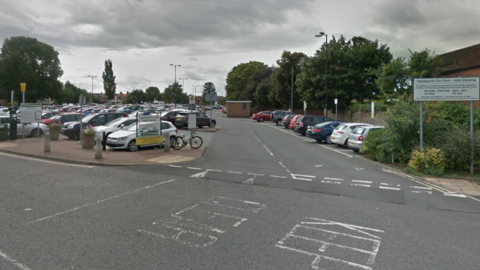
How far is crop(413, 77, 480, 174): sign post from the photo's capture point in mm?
12617

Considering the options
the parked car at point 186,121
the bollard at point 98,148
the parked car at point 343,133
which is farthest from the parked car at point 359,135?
the parked car at point 186,121

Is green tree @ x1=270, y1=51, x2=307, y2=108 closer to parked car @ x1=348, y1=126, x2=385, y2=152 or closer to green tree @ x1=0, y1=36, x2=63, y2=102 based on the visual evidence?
green tree @ x1=0, y1=36, x2=63, y2=102

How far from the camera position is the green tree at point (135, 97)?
13612 cm

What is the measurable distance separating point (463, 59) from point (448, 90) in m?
39.6

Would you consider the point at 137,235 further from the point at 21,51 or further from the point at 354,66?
the point at 21,51

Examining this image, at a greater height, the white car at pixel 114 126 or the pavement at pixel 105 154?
the white car at pixel 114 126

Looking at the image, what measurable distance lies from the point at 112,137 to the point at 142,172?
5.81 meters

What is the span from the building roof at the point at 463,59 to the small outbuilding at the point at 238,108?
108 ft

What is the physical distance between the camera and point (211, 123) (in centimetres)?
3538

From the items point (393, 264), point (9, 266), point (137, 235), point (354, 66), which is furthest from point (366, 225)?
point (354, 66)

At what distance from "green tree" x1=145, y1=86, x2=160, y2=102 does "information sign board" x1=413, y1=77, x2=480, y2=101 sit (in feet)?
492

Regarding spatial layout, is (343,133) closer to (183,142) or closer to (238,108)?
(183,142)

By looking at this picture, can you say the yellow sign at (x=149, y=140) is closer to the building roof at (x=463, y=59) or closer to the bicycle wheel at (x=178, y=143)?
the bicycle wheel at (x=178, y=143)

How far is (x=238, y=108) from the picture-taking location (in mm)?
68875
